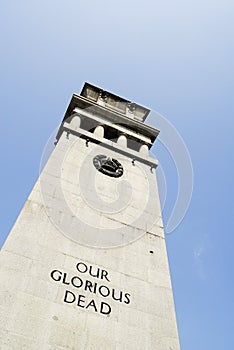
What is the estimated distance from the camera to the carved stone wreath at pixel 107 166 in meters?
18.2

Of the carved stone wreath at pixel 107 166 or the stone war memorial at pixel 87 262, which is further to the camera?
the carved stone wreath at pixel 107 166

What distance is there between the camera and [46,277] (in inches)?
450

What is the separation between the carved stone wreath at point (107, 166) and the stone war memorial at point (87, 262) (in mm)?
58

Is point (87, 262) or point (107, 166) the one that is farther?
point (107, 166)

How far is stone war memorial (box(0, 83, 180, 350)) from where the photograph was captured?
10.3 m

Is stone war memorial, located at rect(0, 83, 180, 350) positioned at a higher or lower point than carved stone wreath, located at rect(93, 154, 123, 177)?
lower

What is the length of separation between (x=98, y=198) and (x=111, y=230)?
1.97m

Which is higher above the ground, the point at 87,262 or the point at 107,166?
the point at 107,166

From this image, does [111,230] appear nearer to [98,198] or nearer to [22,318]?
[98,198]

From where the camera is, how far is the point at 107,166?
18.5 m

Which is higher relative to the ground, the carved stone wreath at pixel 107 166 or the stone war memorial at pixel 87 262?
the carved stone wreath at pixel 107 166

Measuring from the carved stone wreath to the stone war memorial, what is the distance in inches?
2.3

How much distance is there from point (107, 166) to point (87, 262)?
22.1 ft

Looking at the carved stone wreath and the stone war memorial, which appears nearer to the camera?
the stone war memorial
